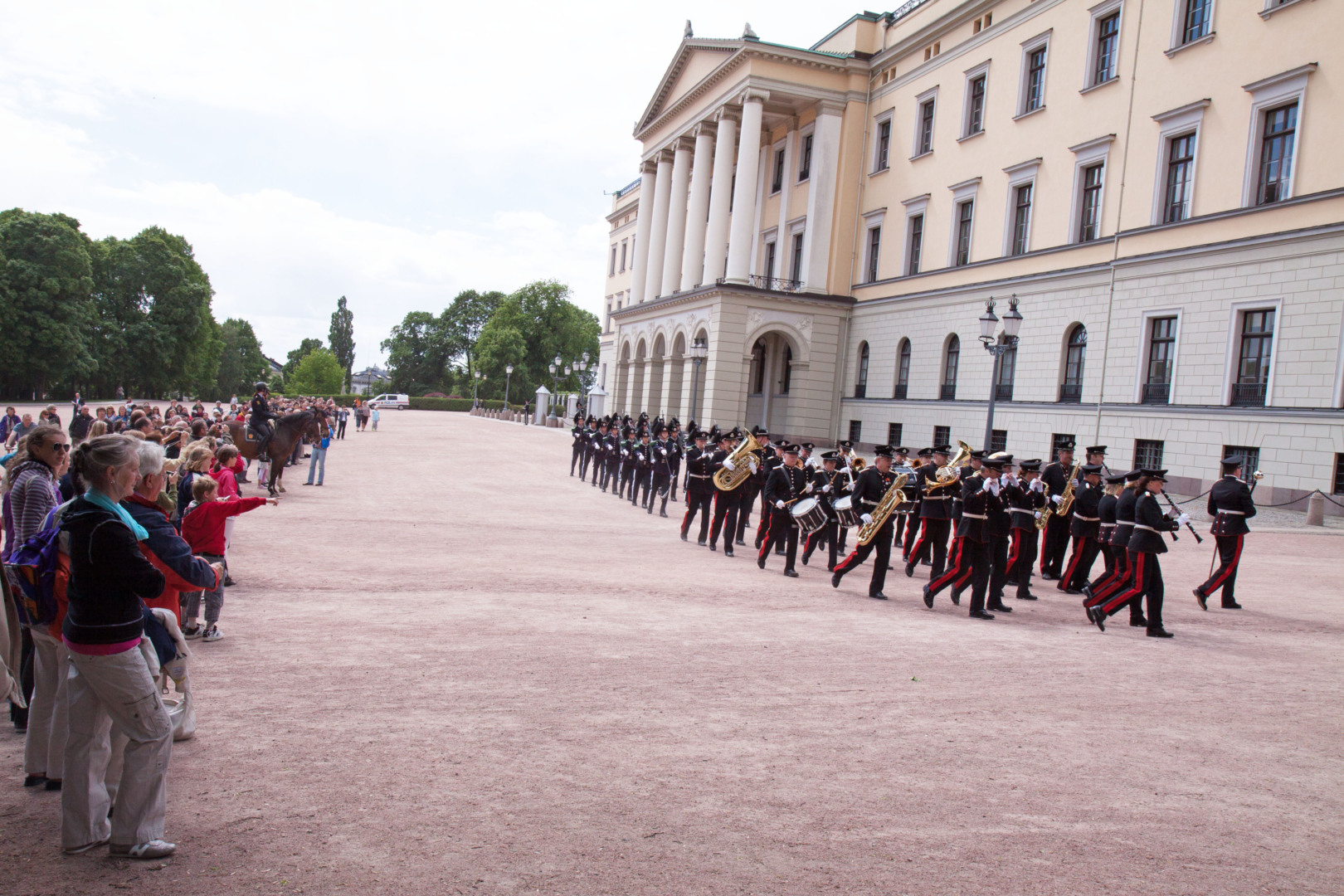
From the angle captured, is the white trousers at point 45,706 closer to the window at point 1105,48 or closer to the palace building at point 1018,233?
the palace building at point 1018,233

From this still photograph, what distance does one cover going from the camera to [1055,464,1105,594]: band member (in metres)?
13.6

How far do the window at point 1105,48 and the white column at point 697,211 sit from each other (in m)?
20.7

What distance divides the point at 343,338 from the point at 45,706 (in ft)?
492

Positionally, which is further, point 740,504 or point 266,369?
point 266,369

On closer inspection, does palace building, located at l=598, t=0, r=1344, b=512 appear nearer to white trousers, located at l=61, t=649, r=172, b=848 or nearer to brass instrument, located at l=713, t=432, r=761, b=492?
brass instrument, located at l=713, t=432, r=761, b=492

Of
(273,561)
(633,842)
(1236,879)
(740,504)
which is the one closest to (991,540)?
(740,504)

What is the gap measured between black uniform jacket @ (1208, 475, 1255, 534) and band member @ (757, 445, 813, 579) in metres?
5.73

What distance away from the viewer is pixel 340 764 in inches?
207

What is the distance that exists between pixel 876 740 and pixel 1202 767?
2139mm

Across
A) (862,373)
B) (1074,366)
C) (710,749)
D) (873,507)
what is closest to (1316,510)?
(1074,366)

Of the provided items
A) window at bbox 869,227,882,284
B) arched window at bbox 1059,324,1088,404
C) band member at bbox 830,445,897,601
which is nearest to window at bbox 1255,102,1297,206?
arched window at bbox 1059,324,1088,404

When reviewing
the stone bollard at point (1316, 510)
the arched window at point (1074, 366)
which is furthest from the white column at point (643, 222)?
the stone bollard at point (1316, 510)

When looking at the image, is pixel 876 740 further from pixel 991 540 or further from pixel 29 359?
pixel 29 359

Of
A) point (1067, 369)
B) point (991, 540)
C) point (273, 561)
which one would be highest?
point (1067, 369)
